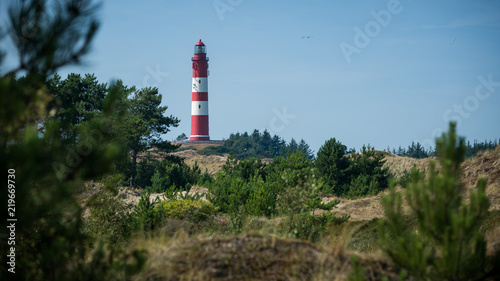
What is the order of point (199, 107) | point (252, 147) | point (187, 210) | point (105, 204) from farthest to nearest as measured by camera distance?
point (252, 147)
point (199, 107)
point (187, 210)
point (105, 204)

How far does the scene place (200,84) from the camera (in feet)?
180

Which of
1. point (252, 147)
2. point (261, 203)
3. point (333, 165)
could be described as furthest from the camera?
point (252, 147)

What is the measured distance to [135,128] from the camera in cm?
3406

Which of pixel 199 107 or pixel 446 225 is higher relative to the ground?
pixel 199 107

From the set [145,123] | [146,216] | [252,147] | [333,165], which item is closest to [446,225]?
[146,216]

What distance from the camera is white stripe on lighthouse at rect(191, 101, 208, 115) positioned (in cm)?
5556

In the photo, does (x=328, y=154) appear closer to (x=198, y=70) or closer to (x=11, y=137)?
(x=11, y=137)

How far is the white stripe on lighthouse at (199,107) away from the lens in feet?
182

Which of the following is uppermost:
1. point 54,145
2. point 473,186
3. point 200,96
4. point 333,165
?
point 200,96

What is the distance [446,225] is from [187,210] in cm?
1083

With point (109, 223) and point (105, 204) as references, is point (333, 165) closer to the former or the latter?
point (109, 223)

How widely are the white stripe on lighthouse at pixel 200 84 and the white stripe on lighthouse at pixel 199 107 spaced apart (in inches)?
57.7

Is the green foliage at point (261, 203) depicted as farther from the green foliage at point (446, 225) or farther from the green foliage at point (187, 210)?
the green foliage at point (446, 225)

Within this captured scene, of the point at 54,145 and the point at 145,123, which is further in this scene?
the point at 145,123
